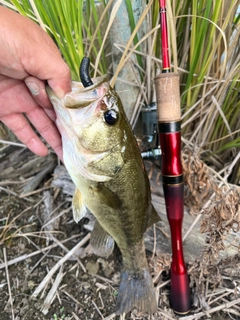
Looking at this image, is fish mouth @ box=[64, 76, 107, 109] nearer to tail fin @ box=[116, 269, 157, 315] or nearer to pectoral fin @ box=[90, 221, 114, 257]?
pectoral fin @ box=[90, 221, 114, 257]

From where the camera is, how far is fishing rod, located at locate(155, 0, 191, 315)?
1408mm

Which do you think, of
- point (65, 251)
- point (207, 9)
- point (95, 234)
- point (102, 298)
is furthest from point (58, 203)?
point (207, 9)

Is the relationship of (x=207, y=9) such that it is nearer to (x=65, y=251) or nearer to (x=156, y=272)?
(x=156, y=272)

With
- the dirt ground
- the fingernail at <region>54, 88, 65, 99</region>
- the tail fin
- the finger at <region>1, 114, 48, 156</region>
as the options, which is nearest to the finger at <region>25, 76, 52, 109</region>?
the fingernail at <region>54, 88, 65, 99</region>

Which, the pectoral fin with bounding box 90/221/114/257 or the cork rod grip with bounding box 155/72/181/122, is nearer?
the cork rod grip with bounding box 155/72/181/122

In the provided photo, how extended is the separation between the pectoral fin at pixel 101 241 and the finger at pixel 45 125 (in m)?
0.47

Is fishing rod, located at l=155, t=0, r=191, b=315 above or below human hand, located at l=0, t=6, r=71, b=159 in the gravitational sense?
below

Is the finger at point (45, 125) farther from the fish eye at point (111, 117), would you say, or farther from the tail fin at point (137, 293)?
the tail fin at point (137, 293)

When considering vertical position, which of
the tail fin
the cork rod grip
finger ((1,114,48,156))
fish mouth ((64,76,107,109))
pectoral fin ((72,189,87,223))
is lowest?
the tail fin

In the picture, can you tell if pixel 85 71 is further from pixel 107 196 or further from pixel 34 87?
pixel 107 196

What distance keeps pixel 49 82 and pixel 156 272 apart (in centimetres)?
115

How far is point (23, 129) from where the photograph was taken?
177cm

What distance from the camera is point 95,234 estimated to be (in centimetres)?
173

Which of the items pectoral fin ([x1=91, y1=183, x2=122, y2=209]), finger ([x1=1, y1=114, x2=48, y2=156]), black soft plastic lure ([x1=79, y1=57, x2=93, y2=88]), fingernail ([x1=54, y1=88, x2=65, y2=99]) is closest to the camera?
black soft plastic lure ([x1=79, y1=57, x2=93, y2=88])
